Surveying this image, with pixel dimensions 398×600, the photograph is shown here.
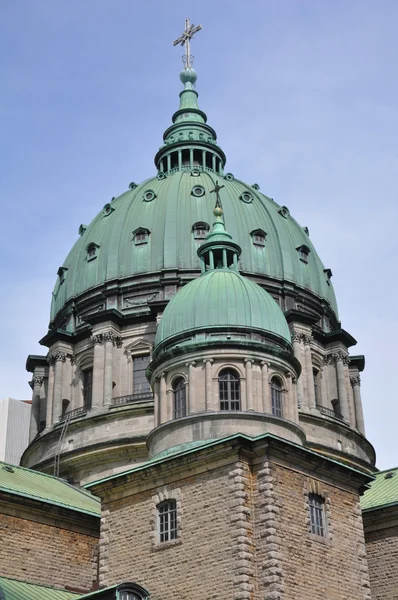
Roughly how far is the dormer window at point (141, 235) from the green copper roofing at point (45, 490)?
1625 cm

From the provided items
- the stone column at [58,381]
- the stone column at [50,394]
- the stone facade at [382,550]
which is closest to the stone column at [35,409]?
the stone column at [50,394]

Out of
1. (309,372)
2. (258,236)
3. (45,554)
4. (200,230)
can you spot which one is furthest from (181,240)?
(45,554)

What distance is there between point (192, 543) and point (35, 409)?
1028 inches

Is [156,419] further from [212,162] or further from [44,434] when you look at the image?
[212,162]

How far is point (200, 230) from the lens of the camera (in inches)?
2282

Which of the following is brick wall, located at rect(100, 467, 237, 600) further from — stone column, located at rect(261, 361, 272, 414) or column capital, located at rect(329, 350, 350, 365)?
column capital, located at rect(329, 350, 350, 365)

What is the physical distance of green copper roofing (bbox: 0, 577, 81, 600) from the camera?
113 feet

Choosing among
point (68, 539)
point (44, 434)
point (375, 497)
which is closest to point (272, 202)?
point (44, 434)

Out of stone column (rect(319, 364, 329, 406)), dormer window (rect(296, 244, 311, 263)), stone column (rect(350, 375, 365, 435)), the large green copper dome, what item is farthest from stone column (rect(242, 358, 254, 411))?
dormer window (rect(296, 244, 311, 263))

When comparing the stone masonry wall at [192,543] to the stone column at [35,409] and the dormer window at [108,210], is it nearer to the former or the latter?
the stone column at [35,409]

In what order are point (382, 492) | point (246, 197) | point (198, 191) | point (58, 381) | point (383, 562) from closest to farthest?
point (383, 562) < point (382, 492) < point (58, 381) < point (198, 191) < point (246, 197)

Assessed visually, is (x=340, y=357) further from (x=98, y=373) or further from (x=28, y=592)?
(x=28, y=592)

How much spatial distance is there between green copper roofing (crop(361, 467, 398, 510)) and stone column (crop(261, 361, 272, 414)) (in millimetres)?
6518

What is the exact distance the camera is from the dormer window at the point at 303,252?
60.7 m
